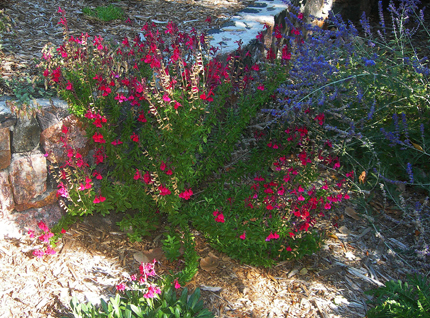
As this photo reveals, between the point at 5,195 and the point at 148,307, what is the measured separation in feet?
4.51

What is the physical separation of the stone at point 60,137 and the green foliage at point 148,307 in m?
1.07

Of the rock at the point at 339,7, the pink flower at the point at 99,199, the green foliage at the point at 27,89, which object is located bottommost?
the pink flower at the point at 99,199

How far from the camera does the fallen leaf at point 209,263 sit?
271 centimetres

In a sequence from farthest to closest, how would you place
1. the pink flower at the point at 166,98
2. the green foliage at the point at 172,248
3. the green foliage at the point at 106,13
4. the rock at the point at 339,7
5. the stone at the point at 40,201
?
the rock at the point at 339,7
the green foliage at the point at 106,13
the stone at the point at 40,201
the green foliage at the point at 172,248
the pink flower at the point at 166,98

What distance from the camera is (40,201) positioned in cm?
285

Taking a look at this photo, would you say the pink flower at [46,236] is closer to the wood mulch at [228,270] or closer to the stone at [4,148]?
the wood mulch at [228,270]

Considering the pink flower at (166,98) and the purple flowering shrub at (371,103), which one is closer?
the pink flower at (166,98)

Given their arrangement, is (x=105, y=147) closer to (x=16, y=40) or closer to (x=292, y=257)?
(x=292, y=257)

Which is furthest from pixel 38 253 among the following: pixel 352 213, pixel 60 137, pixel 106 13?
pixel 106 13

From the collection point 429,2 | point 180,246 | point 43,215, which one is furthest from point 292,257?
point 429,2

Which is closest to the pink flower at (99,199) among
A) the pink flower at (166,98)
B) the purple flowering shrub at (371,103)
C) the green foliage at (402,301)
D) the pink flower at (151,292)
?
the pink flower at (151,292)

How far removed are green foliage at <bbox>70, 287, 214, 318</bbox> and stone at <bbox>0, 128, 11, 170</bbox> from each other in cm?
109

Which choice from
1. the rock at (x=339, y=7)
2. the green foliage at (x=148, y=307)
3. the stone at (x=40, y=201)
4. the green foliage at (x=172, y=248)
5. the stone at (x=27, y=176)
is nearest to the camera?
the green foliage at (x=148, y=307)

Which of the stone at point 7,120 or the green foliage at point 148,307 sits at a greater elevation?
the stone at point 7,120
